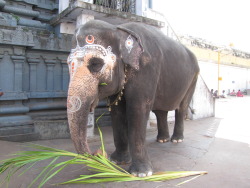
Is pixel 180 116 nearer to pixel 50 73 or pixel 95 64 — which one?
pixel 95 64

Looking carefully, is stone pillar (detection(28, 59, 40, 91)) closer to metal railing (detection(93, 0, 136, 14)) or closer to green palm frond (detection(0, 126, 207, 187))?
metal railing (detection(93, 0, 136, 14))

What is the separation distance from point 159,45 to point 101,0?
3.10 metres

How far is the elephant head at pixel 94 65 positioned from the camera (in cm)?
226

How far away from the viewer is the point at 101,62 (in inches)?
94.9

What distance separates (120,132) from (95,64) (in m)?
1.23

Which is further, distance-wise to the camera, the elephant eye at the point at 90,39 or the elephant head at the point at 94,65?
the elephant eye at the point at 90,39

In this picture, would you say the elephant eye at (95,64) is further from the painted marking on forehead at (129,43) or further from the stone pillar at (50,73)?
the stone pillar at (50,73)

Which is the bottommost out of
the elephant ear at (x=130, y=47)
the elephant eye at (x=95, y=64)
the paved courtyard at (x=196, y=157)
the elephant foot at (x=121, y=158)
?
the paved courtyard at (x=196, y=157)

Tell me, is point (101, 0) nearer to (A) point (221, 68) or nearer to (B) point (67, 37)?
(B) point (67, 37)

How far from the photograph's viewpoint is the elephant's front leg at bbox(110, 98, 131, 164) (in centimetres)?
317

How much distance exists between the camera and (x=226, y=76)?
27.7 meters

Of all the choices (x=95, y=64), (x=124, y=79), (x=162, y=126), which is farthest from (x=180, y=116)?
(x=95, y=64)

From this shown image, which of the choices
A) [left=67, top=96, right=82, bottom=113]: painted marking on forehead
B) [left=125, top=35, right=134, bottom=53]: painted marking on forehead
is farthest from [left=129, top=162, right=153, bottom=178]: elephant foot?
[left=125, top=35, right=134, bottom=53]: painted marking on forehead

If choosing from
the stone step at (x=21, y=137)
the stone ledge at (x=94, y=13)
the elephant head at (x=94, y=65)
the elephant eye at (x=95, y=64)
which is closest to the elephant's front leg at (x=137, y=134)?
the elephant head at (x=94, y=65)
